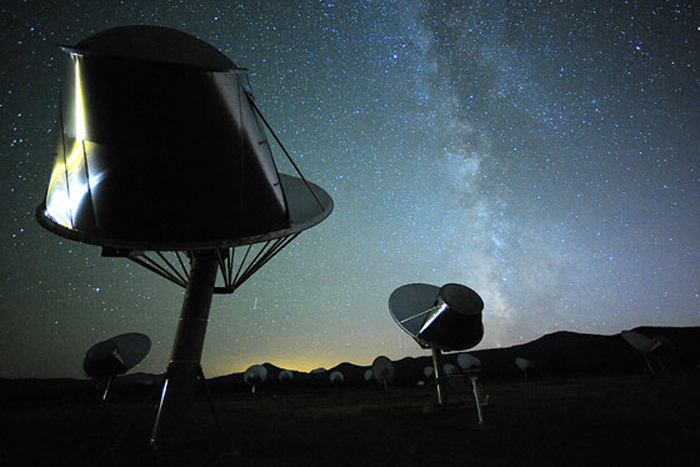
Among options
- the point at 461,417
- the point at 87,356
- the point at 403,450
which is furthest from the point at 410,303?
the point at 87,356

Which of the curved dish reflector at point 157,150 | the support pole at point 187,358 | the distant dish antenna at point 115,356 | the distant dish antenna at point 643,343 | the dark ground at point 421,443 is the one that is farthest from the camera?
the distant dish antenna at point 643,343

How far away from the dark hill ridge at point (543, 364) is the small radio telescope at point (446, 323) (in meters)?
8.22

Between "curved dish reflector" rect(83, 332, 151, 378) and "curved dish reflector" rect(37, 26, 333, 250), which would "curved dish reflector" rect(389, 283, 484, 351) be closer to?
"curved dish reflector" rect(37, 26, 333, 250)

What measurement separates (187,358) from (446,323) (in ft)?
26.5

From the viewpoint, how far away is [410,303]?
46.1 ft

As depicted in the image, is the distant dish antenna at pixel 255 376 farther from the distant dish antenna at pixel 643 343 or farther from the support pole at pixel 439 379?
the distant dish antenna at pixel 643 343

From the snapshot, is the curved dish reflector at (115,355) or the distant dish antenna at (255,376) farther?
the distant dish antenna at (255,376)

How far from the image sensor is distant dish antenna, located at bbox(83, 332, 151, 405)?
17.8 meters

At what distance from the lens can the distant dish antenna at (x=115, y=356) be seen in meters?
17.8

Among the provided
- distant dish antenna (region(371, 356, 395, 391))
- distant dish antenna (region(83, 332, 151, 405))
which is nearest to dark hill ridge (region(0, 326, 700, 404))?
distant dish antenna (region(371, 356, 395, 391))

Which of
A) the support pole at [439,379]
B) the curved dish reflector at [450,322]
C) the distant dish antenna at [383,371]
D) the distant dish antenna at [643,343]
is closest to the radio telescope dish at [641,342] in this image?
the distant dish antenna at [643,343]

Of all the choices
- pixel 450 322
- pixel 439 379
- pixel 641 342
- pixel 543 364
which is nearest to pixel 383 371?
pixel 439 379

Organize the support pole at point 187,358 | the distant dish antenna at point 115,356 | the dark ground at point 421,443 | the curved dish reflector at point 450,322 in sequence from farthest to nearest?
the distant dish antenna at point 115,356, the curved dish reflector at point 450,322, the support pole at point 187,358, the dark ground at point 421,443

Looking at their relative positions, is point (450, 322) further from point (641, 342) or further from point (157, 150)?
point (641, 342)
